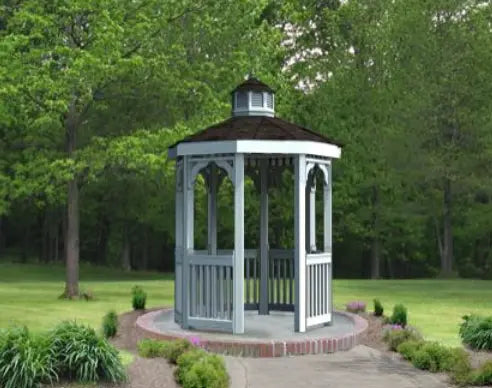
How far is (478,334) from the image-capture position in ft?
40.2

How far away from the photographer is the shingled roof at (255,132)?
1333 cm

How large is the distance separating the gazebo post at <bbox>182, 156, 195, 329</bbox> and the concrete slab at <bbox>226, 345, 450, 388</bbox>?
235 cm

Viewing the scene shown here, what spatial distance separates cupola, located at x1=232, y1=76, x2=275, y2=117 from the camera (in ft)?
49.0

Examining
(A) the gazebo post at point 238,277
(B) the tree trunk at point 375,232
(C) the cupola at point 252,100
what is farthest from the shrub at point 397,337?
(B) the tree trunk at point 375,232

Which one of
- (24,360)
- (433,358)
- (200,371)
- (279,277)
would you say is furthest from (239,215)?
(24,360)

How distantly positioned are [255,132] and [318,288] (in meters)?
3.01

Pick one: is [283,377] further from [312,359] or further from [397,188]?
[397,188]

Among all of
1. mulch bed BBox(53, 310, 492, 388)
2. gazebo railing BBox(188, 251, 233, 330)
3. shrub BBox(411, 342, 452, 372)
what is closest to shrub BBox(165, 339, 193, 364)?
mulch bed BBox(53, 310, 492, 388)

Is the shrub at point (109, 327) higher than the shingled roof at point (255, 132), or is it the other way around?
the shingled roof at point (255, 132)

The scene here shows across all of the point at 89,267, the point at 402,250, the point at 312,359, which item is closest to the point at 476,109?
the point at 402,250

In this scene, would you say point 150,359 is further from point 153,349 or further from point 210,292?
point 210,292

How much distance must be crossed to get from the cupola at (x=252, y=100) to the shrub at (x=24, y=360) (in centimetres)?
741

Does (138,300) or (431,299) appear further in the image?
(431,299)

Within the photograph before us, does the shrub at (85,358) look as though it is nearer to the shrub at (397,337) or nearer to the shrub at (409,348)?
the shrub at (409,348)
